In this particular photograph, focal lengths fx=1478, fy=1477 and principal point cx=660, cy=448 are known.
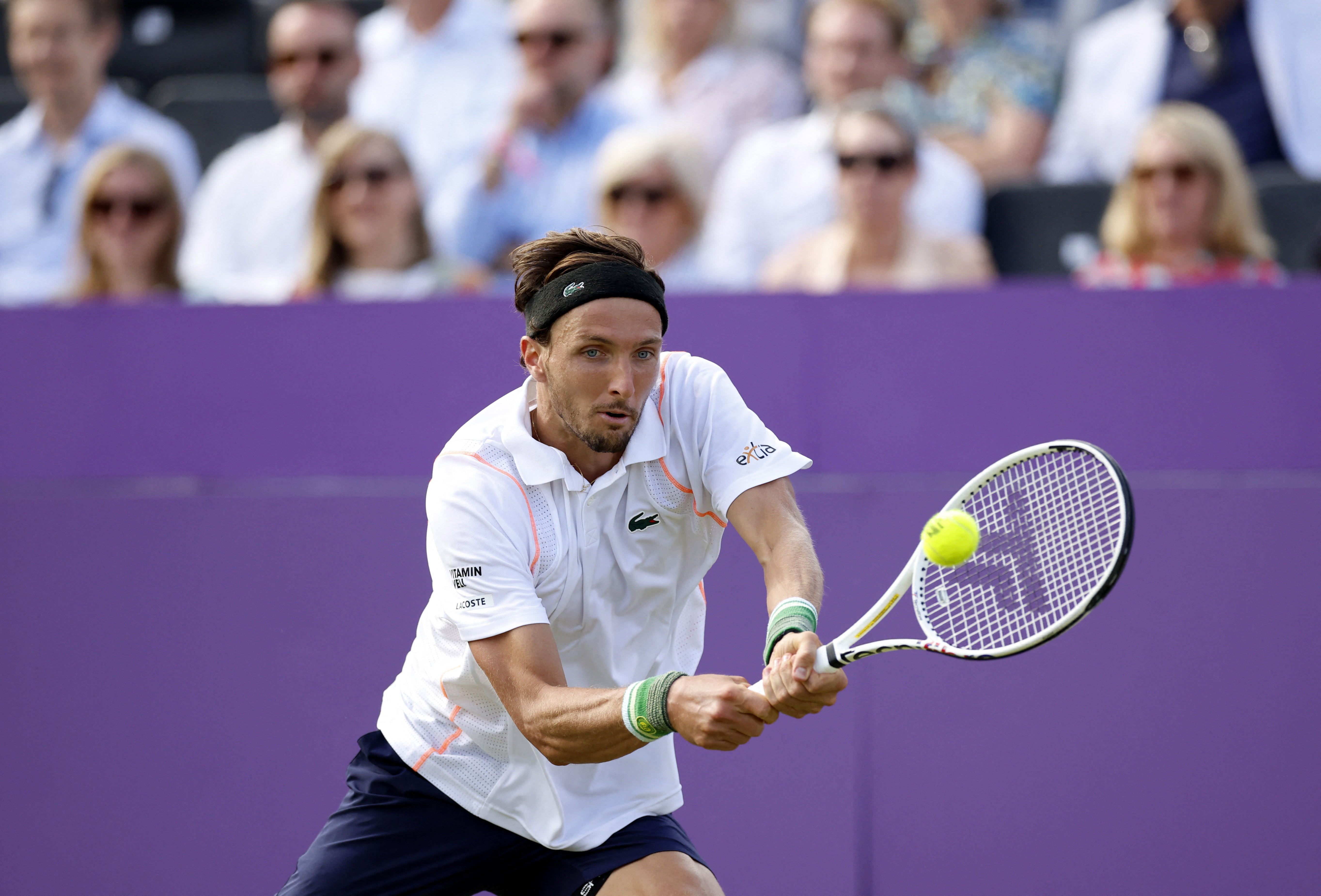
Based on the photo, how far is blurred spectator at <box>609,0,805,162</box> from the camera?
5.77m

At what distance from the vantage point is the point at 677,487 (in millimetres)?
2795

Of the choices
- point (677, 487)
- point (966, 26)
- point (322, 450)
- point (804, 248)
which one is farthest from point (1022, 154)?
point (677, 487)

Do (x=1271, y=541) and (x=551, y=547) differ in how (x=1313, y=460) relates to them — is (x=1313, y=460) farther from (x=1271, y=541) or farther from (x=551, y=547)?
(x=551, y=547)

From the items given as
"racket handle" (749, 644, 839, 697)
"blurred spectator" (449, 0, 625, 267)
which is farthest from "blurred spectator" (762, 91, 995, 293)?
"racket handle" (749, 644, 839, 697)

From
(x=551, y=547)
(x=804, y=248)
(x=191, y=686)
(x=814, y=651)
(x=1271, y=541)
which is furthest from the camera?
(x=804, y=248)

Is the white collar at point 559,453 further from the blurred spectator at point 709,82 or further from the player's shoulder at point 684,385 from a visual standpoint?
the blurred spectator at point 709,82

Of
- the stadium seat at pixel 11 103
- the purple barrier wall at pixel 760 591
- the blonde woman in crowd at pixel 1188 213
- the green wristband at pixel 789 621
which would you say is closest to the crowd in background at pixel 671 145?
the blonde woman in crowd at pixel 1188 213

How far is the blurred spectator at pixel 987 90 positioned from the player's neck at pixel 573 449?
10.9 ft

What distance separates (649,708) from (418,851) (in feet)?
2.68

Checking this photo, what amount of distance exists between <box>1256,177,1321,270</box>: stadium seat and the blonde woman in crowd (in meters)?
0.37

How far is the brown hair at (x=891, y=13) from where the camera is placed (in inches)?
208

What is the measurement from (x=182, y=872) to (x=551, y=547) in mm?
1880

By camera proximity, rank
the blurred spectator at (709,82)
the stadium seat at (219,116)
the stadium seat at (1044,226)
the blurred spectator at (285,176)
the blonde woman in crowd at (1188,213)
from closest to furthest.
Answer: the blonde woman in crowd at (1188,213) → the stadium seat at (1044,226) → the blurred spectator at (285,176) → the blurred spectator at (709,82) → the stadium seat at (219,116)

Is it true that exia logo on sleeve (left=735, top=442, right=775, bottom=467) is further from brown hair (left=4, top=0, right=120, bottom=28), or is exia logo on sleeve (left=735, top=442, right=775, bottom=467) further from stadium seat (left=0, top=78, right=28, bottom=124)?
stadium seat (left=0, top=78, right=28, bottom=124)
